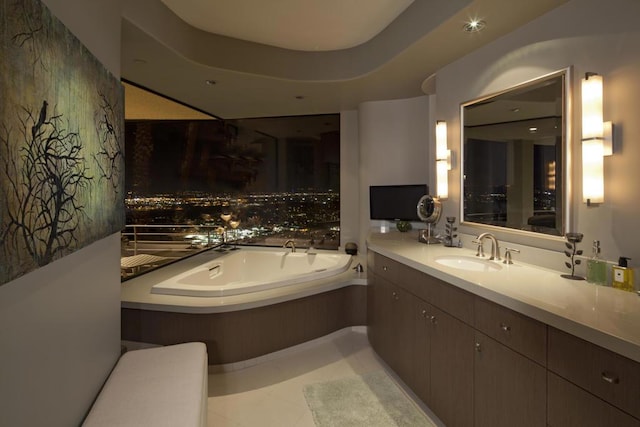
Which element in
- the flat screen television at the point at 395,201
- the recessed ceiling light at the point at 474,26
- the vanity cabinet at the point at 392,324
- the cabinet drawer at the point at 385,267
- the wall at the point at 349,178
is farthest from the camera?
the wall at the point at 349,178

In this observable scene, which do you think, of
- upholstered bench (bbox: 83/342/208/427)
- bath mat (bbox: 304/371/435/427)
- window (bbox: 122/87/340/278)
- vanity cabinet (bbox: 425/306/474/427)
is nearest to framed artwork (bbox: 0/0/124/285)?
upholstered bench (bbox: 83/342/208/427)

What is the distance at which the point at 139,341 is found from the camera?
2.60m

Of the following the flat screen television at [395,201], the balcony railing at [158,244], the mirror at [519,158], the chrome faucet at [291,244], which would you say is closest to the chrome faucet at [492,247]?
the mirror at [519,158]

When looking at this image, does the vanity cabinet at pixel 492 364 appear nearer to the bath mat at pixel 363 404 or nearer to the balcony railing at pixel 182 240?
the bath mat at pixel 363 404

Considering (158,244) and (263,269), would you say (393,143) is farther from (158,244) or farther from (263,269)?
(158,244)

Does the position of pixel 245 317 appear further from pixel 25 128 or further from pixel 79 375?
pixel 25 128

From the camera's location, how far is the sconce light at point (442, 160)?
2824 mm

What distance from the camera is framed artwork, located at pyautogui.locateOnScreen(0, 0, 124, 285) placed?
33.6 inches

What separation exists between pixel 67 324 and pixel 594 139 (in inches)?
97.3

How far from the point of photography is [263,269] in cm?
412

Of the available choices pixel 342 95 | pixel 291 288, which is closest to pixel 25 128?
pixel 291 288

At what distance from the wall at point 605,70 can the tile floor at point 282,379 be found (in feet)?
4.77

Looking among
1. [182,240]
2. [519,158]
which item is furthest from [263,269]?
[519,158]

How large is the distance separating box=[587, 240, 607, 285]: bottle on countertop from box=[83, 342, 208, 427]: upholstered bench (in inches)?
75.1
